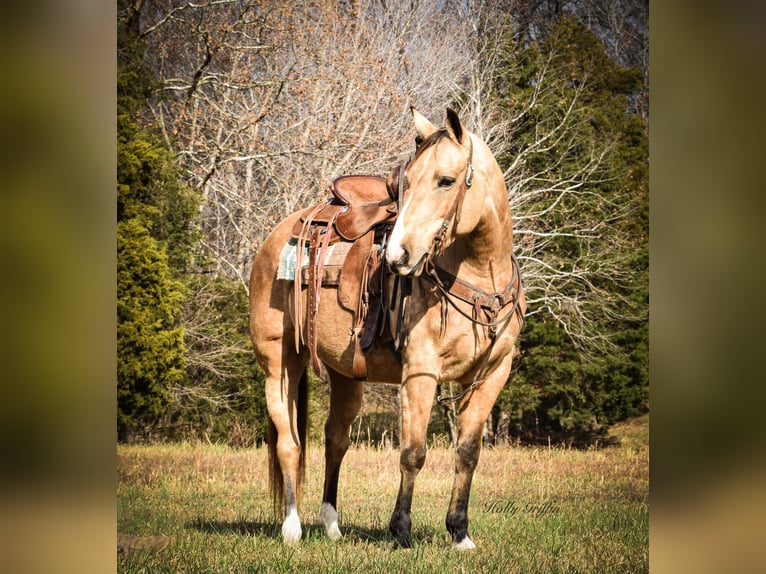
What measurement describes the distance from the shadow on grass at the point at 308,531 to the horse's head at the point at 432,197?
1.71m

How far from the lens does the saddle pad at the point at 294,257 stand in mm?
5461

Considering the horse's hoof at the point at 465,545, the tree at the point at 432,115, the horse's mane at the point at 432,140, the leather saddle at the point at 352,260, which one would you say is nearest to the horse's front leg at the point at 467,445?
the horse's hoof at the point at 465,545

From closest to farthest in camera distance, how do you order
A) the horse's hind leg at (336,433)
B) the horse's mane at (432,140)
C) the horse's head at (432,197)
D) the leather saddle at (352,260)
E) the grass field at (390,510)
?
the horse's head at (432,197) < the horse's mane at (432,140) < the grass field at (390,510) < the leather saddle at (352,260) < the horse's hind leg at (336,433)

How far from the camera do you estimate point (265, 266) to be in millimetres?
5898

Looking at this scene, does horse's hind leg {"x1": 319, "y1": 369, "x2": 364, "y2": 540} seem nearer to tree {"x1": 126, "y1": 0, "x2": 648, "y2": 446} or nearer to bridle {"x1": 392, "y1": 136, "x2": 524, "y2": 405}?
bridle {"x1": 392, "y1": 136, "x2": 524, "y2": 405}

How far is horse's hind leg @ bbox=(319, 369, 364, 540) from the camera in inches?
217

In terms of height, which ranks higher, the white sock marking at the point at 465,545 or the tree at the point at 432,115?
the tree at the point at 432,115

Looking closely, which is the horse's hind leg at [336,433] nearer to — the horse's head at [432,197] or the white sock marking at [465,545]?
the white sock marking at [465,545]

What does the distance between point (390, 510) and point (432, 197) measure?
3001mm

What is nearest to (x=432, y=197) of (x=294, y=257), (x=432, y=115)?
(x=294, y=257)

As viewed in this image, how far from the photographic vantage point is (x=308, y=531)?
5383 mm

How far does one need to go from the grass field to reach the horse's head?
5.35 ft
